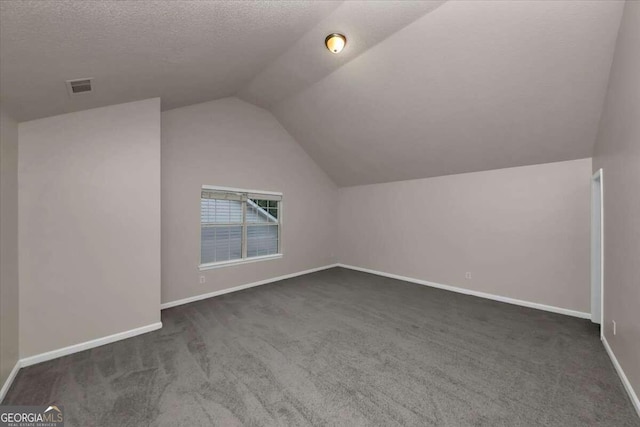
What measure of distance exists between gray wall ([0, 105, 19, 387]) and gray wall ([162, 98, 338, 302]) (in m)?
1.58

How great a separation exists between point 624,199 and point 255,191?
4730 millimetres

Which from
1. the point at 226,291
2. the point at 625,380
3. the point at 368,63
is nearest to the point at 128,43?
the point at 368,63

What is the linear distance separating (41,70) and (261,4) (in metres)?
1.56

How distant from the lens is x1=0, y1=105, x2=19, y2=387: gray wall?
2.02 meters

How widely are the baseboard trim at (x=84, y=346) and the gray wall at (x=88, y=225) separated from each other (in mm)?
44

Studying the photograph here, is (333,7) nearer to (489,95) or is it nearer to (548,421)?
(489,95)

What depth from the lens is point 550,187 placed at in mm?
3746

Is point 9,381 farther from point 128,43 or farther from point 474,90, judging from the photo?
point 474,90

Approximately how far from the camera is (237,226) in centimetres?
479

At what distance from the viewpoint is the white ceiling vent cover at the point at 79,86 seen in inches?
79.7

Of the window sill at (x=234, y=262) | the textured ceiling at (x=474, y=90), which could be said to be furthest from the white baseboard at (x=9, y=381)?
the textured ceiling at (x=474, y=90)

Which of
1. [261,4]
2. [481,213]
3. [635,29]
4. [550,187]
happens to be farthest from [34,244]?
[550,187]

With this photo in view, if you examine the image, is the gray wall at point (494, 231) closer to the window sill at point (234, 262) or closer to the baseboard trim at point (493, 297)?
the baseboard trim at point (493, 297)

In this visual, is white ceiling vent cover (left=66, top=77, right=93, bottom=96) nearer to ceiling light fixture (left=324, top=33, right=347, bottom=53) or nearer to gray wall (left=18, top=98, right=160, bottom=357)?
gray wall (left=18, top=98, right=160, bottom=357)
